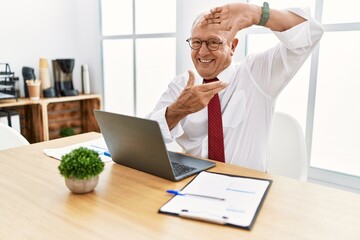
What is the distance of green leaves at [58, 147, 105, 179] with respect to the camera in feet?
3.12

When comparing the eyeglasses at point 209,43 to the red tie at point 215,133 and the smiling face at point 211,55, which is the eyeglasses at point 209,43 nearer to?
the smiling face at point 211,55

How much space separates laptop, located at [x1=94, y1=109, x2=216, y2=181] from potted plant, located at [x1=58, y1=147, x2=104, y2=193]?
14cm

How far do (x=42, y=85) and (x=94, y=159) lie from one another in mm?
2567

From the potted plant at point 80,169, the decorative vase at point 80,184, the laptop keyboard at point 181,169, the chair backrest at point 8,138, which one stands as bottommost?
the chair backrest at point 8,138

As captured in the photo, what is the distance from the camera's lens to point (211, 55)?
1501 millimetres

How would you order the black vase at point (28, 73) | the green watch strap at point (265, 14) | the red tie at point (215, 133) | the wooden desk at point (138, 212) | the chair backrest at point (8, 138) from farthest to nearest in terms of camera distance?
the black vase at point (28, 73) → the chair backrest at point (8, 138) → the red tie at point (215, 133) → the green watch strap at point (265, 14) → the wooden desk at point (138, 212)

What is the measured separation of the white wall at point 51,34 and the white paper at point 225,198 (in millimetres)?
2771

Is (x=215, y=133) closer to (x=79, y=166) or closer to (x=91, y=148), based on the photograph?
(x=91, y=148)

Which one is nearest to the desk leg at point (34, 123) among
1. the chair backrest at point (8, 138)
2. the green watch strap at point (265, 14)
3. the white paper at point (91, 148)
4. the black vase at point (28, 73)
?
the black vase at point (28, 73)

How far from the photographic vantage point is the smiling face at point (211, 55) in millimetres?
1453

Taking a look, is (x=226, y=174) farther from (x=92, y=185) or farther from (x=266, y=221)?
(x=92, y=185)

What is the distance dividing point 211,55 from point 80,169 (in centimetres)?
82

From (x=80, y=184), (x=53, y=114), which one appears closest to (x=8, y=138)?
(x=80, y=184)

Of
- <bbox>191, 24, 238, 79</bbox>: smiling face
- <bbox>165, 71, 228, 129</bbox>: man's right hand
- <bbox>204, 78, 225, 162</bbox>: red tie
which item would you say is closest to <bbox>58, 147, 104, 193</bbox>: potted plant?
<bbox>165, 71, 228, 129</bbox>: man's right hand
